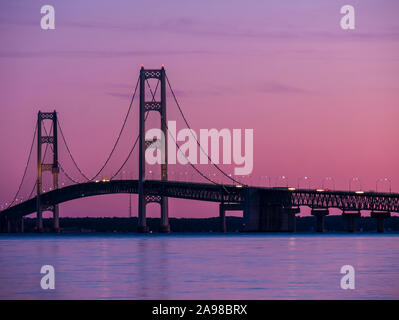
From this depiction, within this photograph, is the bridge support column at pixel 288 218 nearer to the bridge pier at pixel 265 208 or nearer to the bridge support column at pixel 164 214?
the bridge pier at pixel 265 208

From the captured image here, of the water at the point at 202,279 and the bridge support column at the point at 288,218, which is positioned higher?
the bridge support column at the point at 288,218

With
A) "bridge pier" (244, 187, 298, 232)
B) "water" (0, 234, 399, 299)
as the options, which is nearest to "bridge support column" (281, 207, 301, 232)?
"bridge pier" (244, 187, 298, 232)

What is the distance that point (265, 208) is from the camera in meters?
129

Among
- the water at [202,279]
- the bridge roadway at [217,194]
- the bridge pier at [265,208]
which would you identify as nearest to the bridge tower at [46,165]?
the bridge roadway at [217,194]

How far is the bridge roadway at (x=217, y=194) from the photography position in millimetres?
122438

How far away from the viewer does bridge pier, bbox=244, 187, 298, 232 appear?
126 metres

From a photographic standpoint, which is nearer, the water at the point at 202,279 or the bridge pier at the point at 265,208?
the water at the point at 202,279

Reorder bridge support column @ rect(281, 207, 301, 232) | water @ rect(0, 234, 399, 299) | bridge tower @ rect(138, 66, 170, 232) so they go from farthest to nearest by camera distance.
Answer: bridge support column @ rect(281, 207, 301, 232) → bridge tower @ rect(138, 66, 170, 232) → water @ rect(0, 234, 399, 299)

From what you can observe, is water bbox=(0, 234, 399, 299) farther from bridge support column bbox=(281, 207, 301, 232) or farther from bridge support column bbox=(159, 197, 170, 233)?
bridge support column bbox=(281, 207, 301, 232)

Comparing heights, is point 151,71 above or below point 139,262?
above
